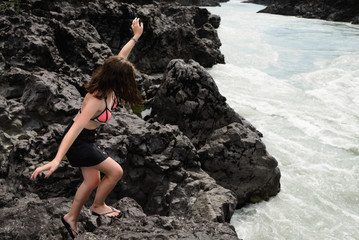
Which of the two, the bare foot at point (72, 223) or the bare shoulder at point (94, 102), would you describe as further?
the bare foot at point (72, 223)

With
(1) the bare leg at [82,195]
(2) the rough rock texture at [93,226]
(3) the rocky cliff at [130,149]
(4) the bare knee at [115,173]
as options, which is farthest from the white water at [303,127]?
(1) the bare leg at [82,195]

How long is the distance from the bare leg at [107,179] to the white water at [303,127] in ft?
15.4

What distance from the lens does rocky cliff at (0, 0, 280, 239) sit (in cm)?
423

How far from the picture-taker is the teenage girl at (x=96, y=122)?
3678 mm

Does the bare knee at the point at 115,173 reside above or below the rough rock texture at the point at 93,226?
above

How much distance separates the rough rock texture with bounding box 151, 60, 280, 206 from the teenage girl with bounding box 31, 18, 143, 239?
542 centimetres

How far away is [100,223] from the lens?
14.0 feet

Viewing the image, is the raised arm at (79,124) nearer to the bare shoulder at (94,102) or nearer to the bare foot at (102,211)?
the bare shoulder at (94,102)

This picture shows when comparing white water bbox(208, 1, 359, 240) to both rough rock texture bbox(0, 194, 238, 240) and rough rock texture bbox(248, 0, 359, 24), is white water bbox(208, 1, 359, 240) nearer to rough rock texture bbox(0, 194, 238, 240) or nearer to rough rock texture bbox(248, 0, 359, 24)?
rough rock texture bbox(0, 194, 238, 240)

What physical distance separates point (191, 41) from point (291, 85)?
8.78 metres

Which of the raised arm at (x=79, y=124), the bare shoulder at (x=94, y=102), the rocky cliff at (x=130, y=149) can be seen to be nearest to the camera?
the raised arm at (x=79, y=124)

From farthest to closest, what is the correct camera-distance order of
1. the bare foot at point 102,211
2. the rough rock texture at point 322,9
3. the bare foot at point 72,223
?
the rough rock texture at point 322,9, the bare foot at point 102,211, the bare foot at point 72,223

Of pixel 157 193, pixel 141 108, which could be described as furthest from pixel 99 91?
pixel 141 108

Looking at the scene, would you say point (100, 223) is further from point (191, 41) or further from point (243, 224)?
point (191, 41)
